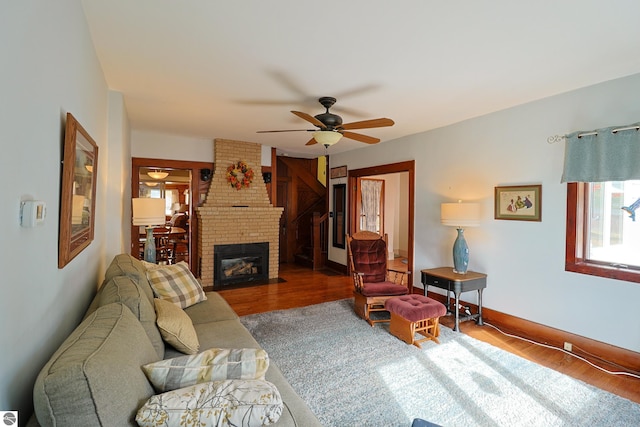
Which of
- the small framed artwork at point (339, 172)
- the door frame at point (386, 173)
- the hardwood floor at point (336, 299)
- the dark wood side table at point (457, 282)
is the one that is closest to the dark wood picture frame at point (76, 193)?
the hardwood floor at point (336, 299)

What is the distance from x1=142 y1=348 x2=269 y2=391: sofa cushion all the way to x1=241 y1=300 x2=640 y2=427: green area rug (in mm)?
998

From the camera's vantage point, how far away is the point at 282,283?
5660 millimetres

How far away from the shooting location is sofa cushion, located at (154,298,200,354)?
1764 mm

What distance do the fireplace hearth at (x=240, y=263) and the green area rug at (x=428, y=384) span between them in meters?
2.52

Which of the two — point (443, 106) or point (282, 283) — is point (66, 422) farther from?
point (282, 283)

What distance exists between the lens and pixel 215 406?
106 centimetres

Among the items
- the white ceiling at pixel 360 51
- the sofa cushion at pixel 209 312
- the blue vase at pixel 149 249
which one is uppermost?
the white ceiling at pixel 360 51

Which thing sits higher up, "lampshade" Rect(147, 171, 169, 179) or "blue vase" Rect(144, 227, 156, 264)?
"lampshade" Rect(147, 171, 169, 179)

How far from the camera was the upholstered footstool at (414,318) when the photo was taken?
3094 millimetres

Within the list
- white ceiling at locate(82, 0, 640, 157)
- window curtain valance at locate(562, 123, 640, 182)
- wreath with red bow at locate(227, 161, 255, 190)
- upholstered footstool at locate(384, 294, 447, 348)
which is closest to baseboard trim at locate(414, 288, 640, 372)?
upholstered footstool at locate(384, 294, 447, 348)

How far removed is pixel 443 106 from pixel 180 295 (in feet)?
11.2

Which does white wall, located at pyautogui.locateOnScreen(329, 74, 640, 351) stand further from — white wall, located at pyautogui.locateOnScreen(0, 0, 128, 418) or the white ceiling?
white wall, located at pyautogui.locateOnScreen(0, 0, 128, 418)

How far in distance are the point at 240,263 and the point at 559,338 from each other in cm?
486

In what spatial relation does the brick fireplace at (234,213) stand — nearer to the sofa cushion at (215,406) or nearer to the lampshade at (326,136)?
the lampshade at (326,136)
